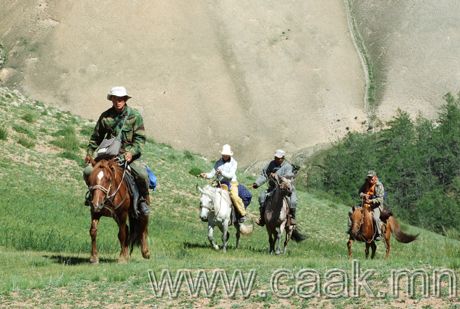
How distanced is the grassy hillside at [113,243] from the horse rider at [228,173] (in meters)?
1.58

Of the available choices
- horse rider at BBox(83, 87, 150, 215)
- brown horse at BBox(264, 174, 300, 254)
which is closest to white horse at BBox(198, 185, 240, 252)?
brown horse at BBox(264, 174, 300, 254)

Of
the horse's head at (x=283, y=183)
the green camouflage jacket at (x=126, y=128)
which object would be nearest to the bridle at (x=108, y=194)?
the green camouflage jacket at (x=126, y=128)

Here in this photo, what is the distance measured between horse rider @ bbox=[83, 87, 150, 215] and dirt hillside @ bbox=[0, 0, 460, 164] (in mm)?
66892

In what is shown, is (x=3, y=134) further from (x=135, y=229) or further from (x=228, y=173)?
(x=135, y=229)

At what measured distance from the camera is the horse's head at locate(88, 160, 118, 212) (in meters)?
16.6

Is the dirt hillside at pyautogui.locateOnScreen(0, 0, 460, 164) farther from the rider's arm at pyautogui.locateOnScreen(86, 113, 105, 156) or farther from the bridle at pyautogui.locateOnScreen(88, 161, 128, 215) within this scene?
the bridle at pyautogui.locateOnScreen(88, 161, 128, 215)

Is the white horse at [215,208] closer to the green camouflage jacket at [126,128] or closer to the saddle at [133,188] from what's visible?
the saddle at [133,188]

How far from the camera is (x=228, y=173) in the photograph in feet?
79.8

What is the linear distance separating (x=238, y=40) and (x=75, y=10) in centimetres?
1882

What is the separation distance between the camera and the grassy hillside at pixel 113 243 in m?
12.5

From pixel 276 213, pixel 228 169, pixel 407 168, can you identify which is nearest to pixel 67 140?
pixel 228 169

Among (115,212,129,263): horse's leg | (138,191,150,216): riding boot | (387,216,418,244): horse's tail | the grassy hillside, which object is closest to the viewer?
the grassy hillside

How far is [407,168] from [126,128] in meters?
58.9

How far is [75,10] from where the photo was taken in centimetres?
9731
